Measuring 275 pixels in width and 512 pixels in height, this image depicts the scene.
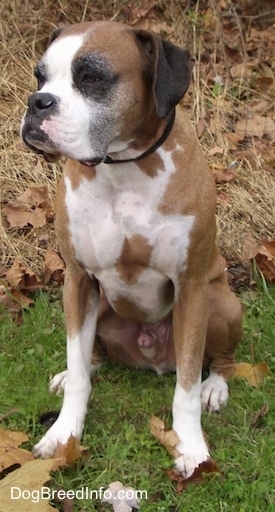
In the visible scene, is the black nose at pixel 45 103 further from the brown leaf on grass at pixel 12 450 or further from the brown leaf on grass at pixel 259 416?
the brown leaf on grass at pixel 259 416

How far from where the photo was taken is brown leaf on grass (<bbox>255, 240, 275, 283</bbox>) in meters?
4.27

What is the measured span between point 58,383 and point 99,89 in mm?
1372

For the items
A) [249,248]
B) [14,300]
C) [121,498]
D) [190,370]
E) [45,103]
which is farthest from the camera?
[249,248]

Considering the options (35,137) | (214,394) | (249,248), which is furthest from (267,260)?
(35,137)

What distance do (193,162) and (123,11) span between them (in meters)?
3.31

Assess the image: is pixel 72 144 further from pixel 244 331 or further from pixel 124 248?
pixel 244 331

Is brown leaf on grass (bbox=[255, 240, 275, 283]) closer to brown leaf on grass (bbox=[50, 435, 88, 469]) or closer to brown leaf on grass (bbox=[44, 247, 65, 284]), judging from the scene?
brown leaf on grass (bbox=[44, 247, 65, 284])

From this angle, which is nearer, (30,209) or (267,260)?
(267,260)

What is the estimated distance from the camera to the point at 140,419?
333 cm

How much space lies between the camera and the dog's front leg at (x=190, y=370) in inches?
120

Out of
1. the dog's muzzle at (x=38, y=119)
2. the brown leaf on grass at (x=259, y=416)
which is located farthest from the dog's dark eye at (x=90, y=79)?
the brown leaf on grass at (x=259, y=416)

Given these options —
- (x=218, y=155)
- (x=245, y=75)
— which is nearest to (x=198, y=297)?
(x=218, y=155)

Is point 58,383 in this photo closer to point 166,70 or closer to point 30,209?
point 166,70

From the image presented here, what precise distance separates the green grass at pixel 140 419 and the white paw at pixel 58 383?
1.5 inches
